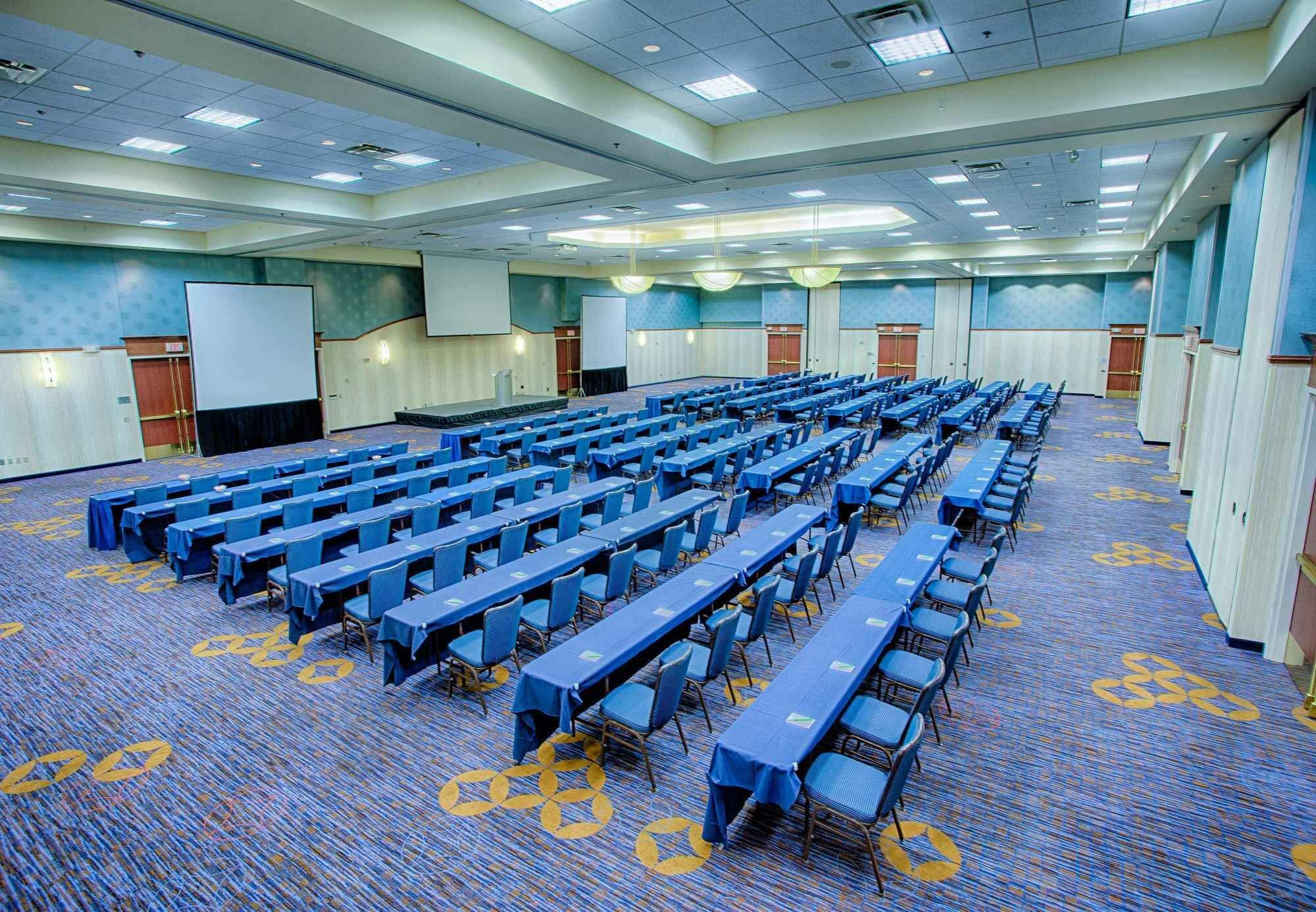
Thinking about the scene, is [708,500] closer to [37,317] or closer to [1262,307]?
[1262,307]

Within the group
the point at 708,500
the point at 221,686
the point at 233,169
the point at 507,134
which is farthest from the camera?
the point at 233,169

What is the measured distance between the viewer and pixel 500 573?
6.29 metres

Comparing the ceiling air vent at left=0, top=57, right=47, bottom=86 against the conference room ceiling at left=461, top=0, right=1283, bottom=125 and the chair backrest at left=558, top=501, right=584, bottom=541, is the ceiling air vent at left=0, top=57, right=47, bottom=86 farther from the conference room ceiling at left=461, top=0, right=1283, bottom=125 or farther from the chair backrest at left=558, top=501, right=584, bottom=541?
the chair backrest at left=558, top=501, right=584, bottom=541

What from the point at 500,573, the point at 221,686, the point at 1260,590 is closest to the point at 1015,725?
the point at 1260,590

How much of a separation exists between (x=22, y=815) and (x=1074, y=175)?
1450cm

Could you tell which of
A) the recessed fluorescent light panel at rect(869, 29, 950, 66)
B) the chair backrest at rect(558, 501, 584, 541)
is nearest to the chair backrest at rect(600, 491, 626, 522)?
the chair backrest at rect(558, 501, 584, 541)

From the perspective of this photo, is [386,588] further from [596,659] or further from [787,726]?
[787,726]

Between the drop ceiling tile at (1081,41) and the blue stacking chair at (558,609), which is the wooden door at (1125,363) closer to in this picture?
the drop ceiling tile at (1081,41)

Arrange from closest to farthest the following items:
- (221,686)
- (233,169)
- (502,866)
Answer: (502,866) < (221,686) < (233,169)

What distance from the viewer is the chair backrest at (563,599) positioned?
581 centimetres

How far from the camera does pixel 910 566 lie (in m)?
6.39

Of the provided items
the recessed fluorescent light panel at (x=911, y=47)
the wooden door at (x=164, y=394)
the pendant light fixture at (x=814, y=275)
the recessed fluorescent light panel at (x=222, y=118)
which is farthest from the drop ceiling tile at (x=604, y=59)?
the wooden door at (x=164, y=394)

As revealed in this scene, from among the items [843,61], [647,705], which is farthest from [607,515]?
[843,61]

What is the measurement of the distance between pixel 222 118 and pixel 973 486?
10608mm
